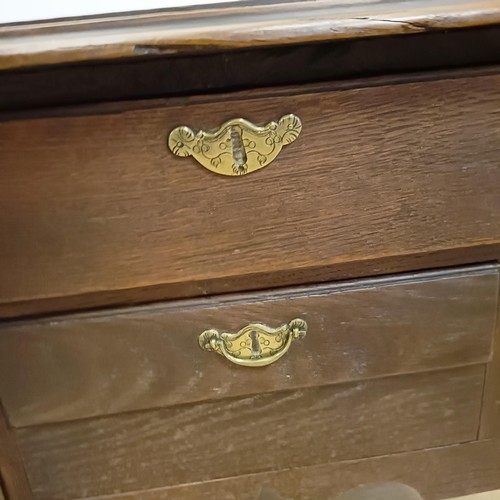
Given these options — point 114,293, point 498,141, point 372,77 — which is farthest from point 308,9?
point 114,293

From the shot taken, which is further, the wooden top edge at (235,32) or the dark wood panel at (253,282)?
the dark wood panel at (253,282)

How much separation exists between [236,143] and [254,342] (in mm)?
197

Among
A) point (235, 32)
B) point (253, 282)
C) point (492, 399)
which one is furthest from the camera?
point (492, 399)

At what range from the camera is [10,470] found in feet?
2.25

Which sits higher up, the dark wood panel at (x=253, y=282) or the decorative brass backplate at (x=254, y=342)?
the dark wood panel at (x=253, y=282)

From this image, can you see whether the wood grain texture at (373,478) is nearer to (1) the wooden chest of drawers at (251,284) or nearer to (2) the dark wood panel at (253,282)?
(1) the wooden chest of drawers at (251,284)

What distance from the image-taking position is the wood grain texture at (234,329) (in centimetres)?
62

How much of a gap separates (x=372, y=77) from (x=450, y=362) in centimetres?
31

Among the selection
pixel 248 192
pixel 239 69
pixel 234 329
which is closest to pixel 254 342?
pixel 234 329

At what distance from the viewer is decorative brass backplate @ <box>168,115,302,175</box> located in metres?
0.53

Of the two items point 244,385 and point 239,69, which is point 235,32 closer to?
point 239,69

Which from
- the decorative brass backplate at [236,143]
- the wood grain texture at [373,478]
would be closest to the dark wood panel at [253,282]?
the decorative brass backplate at [236,143]

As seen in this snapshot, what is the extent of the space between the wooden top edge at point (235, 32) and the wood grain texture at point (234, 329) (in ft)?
0.77

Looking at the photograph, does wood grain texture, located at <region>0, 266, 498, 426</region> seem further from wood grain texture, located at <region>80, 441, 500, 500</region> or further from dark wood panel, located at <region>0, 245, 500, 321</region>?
wood grain texture, located at <region>80, 441, 500, 500</region>
